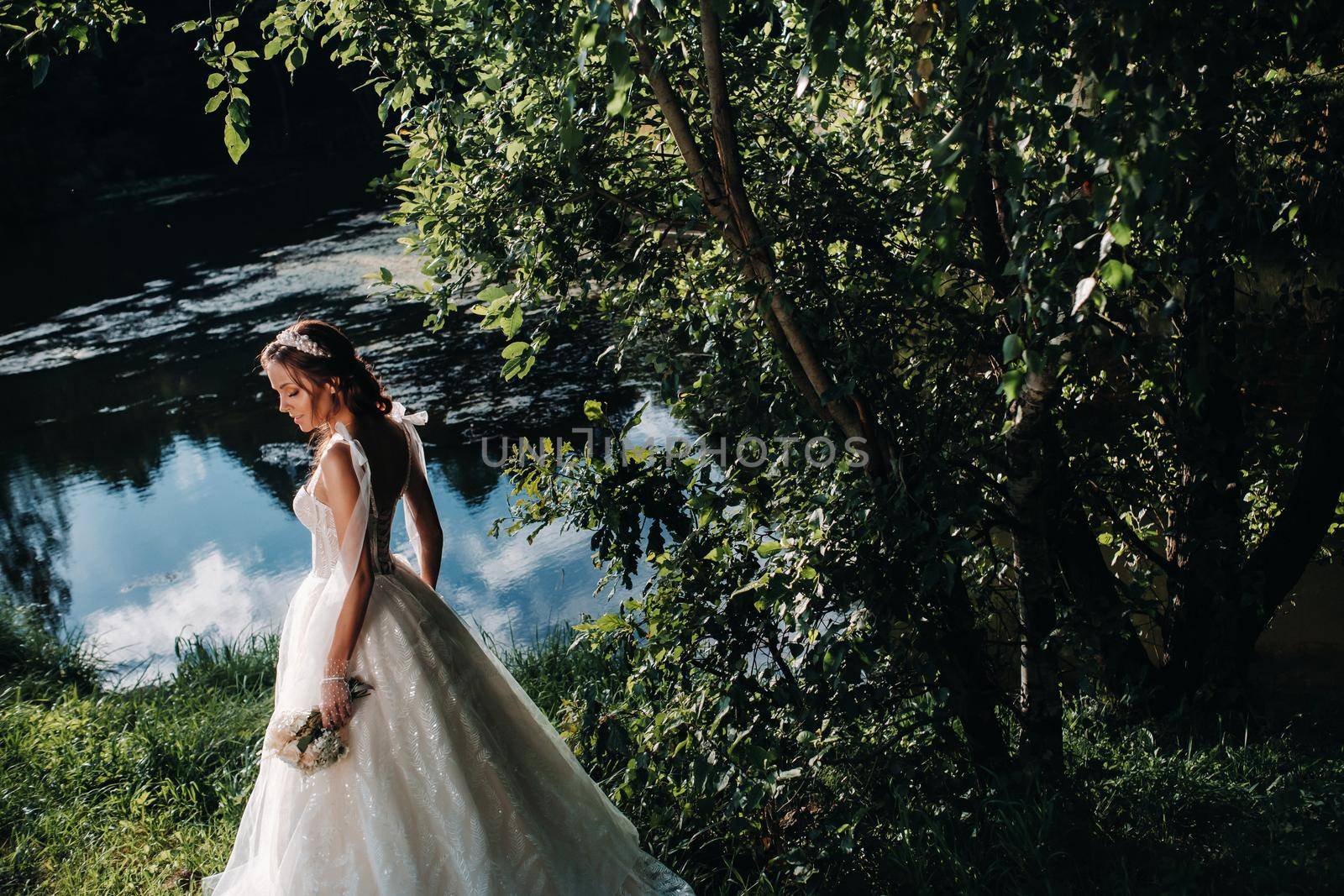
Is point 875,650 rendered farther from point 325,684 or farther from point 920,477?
point 325,684

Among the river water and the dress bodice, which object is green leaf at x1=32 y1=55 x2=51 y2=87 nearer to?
the dress bodice

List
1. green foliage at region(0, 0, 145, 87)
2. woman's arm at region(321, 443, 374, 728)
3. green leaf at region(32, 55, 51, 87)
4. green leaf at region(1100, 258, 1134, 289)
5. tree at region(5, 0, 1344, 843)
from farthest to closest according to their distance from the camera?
woman's arm at region(321, 443, 374, 728) < tree at region(5, 0, 1344, 843) < green foliage at region(0, 0, 145, 87) < green leaf at region(32, 55, 51, 87) < green leaf at region(1100, 258, 1134, 289)

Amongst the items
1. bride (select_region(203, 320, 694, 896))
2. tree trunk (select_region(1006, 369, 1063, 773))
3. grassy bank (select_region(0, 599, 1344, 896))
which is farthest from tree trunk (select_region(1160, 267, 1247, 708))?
bride (select_region(203, 320, 694, 896))

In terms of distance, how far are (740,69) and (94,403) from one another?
1020cm

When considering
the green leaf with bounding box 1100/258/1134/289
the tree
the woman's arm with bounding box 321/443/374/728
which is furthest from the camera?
the woman's arm with bounding box 321/443/374/728

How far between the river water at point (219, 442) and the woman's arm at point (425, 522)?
2.38 meters

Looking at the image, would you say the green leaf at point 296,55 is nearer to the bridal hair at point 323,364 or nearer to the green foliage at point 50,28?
the green foliage at point 50,28

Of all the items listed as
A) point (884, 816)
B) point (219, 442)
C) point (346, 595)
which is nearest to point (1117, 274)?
point (884, 816)

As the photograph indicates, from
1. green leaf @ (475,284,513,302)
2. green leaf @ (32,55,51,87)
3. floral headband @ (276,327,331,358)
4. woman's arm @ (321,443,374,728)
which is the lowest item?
woman's arm @ (321,443,374,728)

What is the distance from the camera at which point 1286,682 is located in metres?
4.47

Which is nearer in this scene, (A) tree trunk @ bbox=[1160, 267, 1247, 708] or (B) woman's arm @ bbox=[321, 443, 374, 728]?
(B) woman's arm @ bbox=[321, 443, 374, 728]

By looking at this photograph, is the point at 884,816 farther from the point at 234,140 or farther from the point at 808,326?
the point at 234,140

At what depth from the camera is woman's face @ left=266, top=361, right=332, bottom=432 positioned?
9.54ft

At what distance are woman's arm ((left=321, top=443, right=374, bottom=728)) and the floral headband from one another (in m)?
0.28
